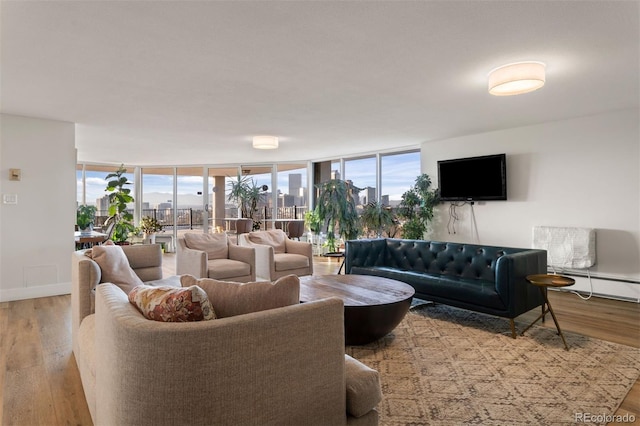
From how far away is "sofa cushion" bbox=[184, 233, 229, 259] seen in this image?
16.0 feet

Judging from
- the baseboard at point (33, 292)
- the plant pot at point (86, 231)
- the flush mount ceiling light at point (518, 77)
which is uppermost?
the flush mount ceiling light at point (518, 77)

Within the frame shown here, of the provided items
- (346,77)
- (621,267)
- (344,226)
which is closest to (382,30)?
(346,77)

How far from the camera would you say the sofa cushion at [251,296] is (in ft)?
4.86

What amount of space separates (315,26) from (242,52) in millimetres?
675

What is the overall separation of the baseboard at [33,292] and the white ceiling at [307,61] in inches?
86.3

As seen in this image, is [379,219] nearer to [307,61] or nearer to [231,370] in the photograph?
[307,61]

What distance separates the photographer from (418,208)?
6.44 m

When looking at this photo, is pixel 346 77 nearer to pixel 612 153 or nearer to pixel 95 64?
pixel 95 64

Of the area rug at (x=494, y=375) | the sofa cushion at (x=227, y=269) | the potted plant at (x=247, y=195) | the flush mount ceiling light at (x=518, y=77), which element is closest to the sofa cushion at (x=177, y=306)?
the area rug at (x=494, y=375)

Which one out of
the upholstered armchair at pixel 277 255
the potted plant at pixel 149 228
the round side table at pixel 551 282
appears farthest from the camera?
the potted plant at pixel 149 228

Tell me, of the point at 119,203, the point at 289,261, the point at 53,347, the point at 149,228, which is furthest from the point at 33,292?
the point at 149,228

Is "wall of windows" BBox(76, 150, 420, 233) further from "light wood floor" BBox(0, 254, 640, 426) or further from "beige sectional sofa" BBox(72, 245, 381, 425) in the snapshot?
"beige sectional sofa" BBox(72, 245, 381, 425)

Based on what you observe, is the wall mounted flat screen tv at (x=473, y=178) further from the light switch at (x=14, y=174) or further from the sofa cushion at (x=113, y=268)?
the light switch at (x=14, y=174)

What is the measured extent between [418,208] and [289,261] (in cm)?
261
